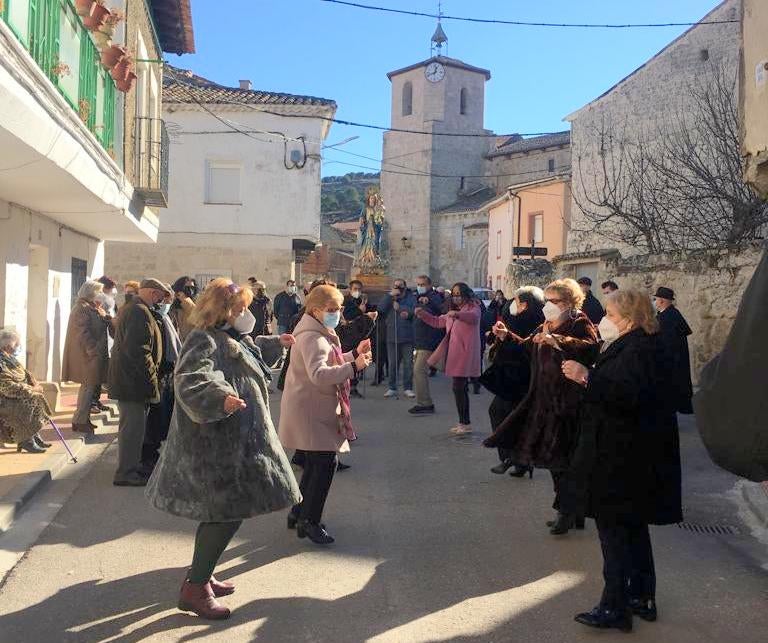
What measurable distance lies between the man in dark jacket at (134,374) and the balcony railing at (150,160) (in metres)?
7.07

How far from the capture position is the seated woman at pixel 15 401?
7.21m

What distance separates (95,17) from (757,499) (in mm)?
8179

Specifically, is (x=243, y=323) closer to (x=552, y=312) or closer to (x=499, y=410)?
(x=552, y=312)

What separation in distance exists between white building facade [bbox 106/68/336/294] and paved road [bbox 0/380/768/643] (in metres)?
18.4

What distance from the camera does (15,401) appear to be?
7227mm

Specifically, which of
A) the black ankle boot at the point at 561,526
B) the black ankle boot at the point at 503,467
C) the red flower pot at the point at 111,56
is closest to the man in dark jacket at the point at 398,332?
the red flower pot at the point at 111,56

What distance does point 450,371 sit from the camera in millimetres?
9297

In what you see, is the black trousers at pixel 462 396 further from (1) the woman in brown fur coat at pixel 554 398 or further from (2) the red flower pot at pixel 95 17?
(2) the red flower pot at pixel 95 17

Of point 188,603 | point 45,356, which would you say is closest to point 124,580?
point 188,603

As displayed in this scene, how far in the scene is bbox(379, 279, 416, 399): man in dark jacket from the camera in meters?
12.9

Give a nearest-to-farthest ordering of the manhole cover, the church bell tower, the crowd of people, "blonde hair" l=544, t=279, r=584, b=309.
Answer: the crowd of people
"blonde hair" l=544, t=279, r=584, b=309
the manhole cover
the church bell tower

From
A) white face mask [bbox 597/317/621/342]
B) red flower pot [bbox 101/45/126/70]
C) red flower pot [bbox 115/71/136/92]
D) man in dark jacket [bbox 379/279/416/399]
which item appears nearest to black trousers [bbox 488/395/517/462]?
white face mask [bbox 597/317/621/342]

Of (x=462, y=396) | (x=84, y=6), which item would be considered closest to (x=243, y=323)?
(x=462, y=396)

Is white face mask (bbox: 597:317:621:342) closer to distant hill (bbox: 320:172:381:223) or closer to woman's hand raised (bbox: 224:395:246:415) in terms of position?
woman's hand raised (bbox: 224:395:246:415)
